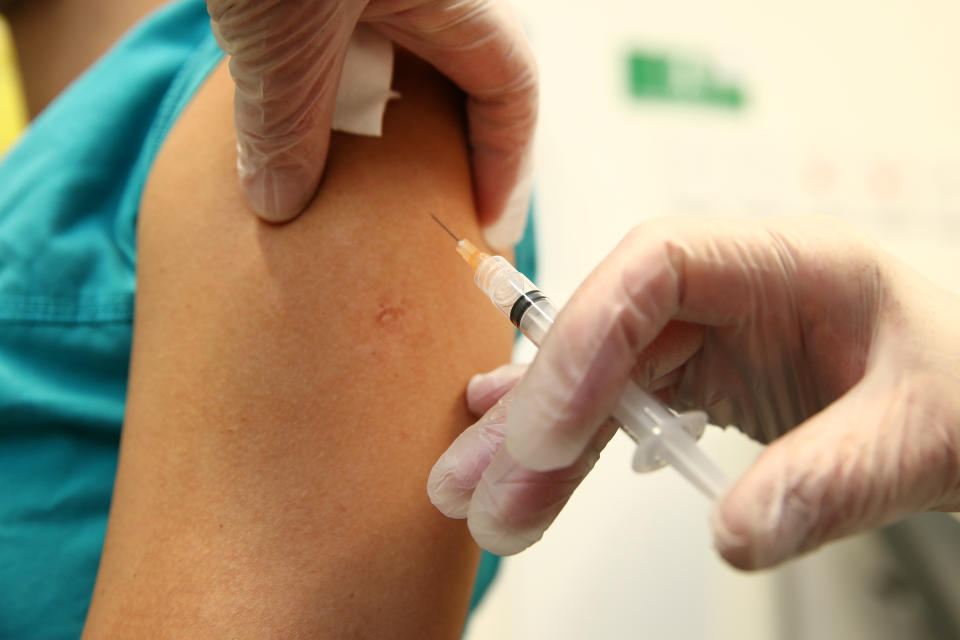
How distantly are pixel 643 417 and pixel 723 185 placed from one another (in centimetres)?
135

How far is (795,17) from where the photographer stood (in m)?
1.94

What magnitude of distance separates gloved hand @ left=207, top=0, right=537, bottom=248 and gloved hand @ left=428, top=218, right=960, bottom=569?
1.00 ft

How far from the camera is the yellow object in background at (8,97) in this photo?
140cm

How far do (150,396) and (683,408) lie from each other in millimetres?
652

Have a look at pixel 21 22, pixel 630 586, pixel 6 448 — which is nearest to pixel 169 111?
pixel 6 448

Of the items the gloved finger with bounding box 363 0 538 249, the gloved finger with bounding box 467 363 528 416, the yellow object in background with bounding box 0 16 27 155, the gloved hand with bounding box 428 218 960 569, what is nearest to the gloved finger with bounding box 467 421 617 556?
the gloved hand with bounding box 428 218 960 569

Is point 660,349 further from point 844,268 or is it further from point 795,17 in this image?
point 795,17

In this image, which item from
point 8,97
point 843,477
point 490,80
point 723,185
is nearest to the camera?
point 843,477

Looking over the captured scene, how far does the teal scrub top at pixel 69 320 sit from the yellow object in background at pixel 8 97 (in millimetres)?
621

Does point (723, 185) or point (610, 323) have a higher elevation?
point (610, 323)

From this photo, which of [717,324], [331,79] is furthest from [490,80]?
[717,324]

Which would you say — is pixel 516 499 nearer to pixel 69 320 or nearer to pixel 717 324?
pixel 717 324

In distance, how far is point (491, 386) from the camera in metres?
0.68

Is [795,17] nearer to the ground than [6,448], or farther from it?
farther from it
